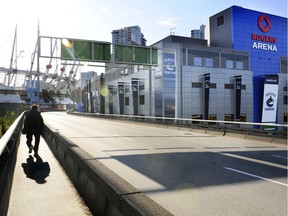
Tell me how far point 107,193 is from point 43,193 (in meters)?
2.43

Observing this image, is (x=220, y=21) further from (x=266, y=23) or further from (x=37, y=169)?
(x=37, y=169)

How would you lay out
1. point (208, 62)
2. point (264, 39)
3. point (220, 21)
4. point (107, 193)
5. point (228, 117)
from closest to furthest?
point (107, 193)
point (228, 117)
point (208, 62)
point (220, 21)
point (264, 39)

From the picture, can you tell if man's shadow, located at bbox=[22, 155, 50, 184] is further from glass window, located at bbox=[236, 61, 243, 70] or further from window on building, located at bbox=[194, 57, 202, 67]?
glass window, located at bbox=[236, 61, 243, 70]

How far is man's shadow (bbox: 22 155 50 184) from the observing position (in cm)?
722

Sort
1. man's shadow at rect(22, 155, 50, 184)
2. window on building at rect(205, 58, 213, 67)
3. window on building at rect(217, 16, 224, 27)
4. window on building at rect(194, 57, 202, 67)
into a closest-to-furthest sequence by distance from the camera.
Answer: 1. man's shadow at rect(22, 155, 50, 184)
2. window on building at rect(194, 57, 202, 67)
3. window on building at rect(205, 58, 213, 67)
4. window on building at rect(217, 16, 224, 27)

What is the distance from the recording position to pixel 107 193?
13.2 ft

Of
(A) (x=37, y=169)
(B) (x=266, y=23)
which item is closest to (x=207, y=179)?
(A) (x=37, y=169)

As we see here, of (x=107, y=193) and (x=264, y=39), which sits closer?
(x=107, y=193)

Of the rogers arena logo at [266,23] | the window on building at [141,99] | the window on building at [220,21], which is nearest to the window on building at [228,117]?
the window on building at [141,99]

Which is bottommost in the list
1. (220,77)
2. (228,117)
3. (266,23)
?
(228,117)

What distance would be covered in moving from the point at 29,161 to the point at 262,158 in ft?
25.7

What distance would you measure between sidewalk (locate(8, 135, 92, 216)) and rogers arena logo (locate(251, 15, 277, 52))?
55759 mm

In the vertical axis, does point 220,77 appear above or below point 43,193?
above

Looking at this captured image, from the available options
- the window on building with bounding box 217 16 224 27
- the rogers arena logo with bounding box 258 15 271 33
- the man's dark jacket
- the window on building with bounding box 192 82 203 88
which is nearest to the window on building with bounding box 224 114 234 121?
the window on building with bounding box 192 82 203 88
